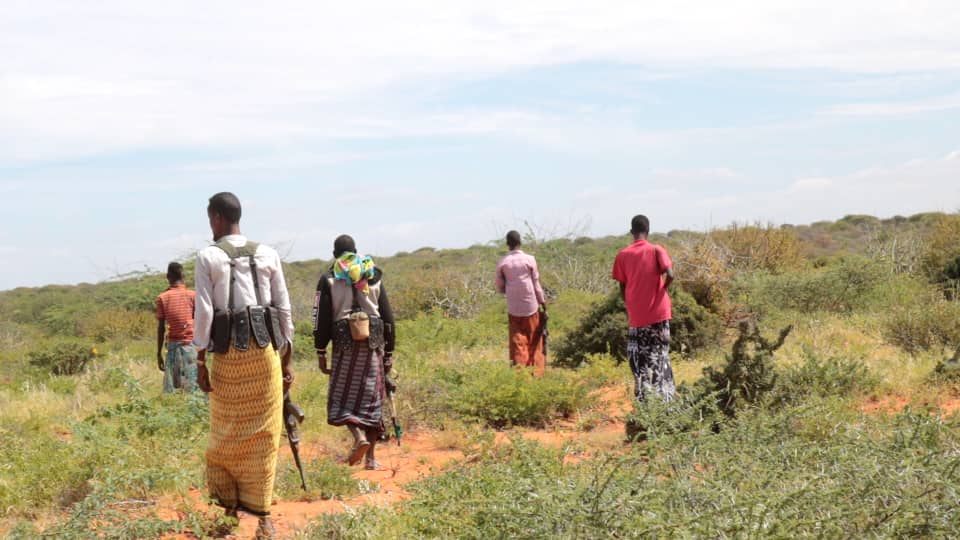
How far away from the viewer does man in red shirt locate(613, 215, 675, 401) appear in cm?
829

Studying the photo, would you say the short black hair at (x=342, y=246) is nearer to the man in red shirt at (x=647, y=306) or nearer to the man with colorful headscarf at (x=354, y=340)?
the man with colorful headscarf at (x=354, y=340)

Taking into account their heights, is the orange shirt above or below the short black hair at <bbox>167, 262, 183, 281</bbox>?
below

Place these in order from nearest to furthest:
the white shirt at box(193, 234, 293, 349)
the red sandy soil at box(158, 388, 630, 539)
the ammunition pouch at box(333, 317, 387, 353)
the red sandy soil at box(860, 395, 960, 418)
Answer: the white shirt at box(193, 234, 293, 349) < the red sandy soil at box(158, 388, 630, 539) < the ammunition pouch at box(333, 317, 387, 353) < the red sandy soil at box(860, 395, 960, 418)

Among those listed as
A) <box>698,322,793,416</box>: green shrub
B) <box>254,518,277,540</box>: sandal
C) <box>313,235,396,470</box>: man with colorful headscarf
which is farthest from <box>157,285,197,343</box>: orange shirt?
<box>698,322,793,416</box>: green shrub

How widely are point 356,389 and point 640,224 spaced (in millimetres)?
2708

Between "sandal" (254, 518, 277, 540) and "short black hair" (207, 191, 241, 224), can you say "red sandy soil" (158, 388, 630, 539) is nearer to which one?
"sandal" (254, 518, 277, 540)

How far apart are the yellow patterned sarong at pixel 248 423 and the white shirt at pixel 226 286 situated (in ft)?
0.73

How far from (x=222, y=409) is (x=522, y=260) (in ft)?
Answer: 18.2

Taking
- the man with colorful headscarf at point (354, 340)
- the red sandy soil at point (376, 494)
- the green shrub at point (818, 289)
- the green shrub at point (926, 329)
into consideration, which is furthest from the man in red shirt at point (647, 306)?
the green shrub at point (818, 289)

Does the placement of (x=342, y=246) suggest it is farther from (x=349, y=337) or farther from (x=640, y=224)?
(x=640, y=224)

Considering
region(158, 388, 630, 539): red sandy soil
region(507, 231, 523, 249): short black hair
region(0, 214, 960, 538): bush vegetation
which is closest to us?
region(0, 214, 960, 538): bush vegetation

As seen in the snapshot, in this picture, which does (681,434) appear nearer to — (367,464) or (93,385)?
(367,464)

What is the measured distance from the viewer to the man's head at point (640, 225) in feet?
27.8

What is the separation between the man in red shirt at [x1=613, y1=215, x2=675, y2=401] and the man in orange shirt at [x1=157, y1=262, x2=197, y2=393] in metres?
4.72
